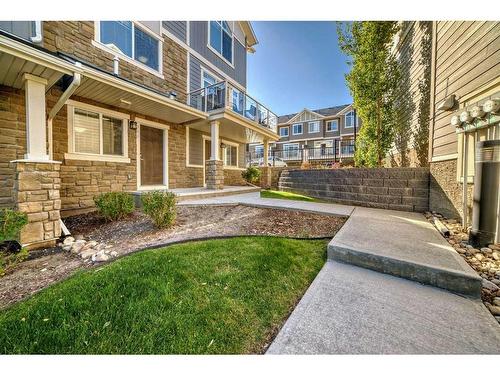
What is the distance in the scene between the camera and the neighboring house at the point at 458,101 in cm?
318

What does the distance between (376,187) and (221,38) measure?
9.72 metres

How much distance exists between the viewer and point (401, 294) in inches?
78.5

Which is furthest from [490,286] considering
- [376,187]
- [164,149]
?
[164,149]

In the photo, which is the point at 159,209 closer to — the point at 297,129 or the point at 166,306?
the point at 166,306

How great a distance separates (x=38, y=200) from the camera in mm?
3377

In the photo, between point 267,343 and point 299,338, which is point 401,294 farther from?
point 267,343

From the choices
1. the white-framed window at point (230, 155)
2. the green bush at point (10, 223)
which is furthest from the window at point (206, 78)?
the green bush at point (10, 223)

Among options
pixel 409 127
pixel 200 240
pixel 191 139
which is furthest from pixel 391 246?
pixel 191 139

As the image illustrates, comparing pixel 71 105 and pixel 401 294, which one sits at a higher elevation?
pixel 71 105

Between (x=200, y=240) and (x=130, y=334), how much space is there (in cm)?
172

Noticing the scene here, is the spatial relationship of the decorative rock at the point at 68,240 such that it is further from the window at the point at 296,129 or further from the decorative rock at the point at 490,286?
the window at the point at 296,129

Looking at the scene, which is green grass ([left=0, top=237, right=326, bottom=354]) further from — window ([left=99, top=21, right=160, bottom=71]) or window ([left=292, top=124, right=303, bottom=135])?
window ([left=292, top=124, right=303, bottom=135])

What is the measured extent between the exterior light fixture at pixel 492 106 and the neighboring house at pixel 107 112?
619 centimetres

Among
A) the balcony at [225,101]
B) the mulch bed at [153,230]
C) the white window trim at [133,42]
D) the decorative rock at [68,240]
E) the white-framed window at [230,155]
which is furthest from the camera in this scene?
the white-framed window at [230,155]
